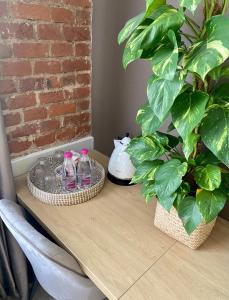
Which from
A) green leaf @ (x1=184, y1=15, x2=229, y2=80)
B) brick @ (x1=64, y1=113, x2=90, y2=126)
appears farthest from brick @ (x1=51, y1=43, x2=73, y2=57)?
green leaf @ (x1=184, y1=15, x2=229, y2=80)

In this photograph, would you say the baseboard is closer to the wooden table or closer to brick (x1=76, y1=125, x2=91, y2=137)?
brick (x1=76, y1=125, x2=91, y2=137)

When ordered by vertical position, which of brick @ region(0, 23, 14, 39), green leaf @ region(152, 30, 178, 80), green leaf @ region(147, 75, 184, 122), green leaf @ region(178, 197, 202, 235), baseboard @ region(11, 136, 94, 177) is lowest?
baseboard @ region(11, 136, 94, 177)

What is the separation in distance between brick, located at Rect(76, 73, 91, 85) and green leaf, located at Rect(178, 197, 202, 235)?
0.95 m

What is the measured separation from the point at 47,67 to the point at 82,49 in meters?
0.25

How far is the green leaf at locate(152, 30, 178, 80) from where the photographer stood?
0.58m

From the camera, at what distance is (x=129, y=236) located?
100 centimetres

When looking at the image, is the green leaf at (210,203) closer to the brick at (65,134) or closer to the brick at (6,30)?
the brick at (65,134)

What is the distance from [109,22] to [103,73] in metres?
0.29

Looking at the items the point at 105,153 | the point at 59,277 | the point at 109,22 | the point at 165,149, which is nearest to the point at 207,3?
the point at 165,149

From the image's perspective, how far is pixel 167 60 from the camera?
600 mm

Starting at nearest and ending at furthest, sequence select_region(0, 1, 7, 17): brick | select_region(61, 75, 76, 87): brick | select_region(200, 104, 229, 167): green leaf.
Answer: select_region(200, 104, 229, 167): green leaf < select_region(0, 1, 7, 17): brick < select_region(61, 75, 76, 87): brick

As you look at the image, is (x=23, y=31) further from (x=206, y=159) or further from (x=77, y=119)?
(x=206, y=159)

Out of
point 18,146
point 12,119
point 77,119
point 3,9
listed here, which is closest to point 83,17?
point 3,9

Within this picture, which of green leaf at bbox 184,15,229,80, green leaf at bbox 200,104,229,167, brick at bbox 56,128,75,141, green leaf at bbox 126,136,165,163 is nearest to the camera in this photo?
green leaf at bbox 184,15,229,80
